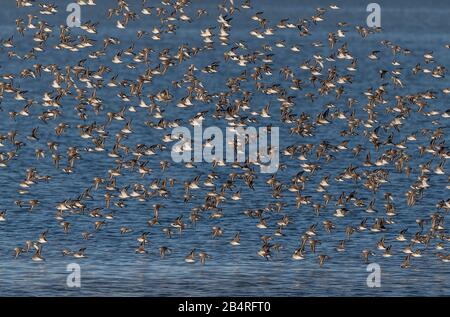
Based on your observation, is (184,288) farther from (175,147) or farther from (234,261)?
(175,147)

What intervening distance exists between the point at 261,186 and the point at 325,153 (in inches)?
414

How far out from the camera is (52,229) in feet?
238

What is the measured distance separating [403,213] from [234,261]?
610 inches

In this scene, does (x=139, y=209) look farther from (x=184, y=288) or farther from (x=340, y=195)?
(x=184, y=288)

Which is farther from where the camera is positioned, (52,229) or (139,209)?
(139,209)

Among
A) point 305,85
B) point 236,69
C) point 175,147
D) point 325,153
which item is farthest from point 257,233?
point 236,69

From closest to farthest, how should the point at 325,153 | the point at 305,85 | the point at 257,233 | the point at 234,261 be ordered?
the point at 234,261, the point at 257,233, the point at 325,153, the point at 305,85

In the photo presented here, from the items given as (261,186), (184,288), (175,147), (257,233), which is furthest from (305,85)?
(184,288)

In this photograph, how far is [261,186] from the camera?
8719 centimetres

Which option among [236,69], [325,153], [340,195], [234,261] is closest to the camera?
[234,261]
